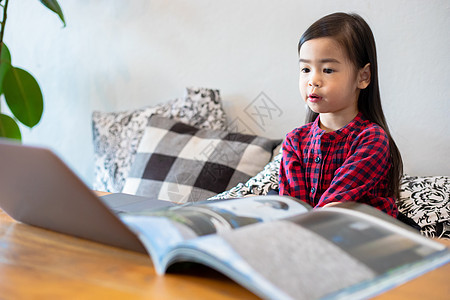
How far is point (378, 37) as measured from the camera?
180 cm

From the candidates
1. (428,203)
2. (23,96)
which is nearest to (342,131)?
(428,203)

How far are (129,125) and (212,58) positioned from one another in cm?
45

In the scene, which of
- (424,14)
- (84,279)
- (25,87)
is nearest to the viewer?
(84,279)

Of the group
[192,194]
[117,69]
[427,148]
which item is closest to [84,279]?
[192,194]

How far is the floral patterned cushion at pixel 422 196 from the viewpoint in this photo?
136cm

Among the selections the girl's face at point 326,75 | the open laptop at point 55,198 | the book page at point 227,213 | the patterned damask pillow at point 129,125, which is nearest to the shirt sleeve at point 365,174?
the girl's face at point 326,75

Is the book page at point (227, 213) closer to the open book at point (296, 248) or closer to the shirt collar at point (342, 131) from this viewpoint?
the open book at point (296, 248)

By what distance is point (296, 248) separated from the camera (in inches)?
22.0

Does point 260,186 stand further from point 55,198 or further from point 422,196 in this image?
point 55,198

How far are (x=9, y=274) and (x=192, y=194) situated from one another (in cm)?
125

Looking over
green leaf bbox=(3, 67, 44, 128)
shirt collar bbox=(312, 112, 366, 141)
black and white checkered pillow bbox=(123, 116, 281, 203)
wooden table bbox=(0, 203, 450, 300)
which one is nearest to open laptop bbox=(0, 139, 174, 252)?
wooden table bbox=(0, 203, 450, 300)

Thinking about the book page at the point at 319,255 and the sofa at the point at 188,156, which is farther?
the sofa at the point at 188,156

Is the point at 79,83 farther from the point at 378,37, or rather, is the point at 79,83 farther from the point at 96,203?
the point at 96,203

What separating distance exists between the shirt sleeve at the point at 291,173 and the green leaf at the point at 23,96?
1055mm
